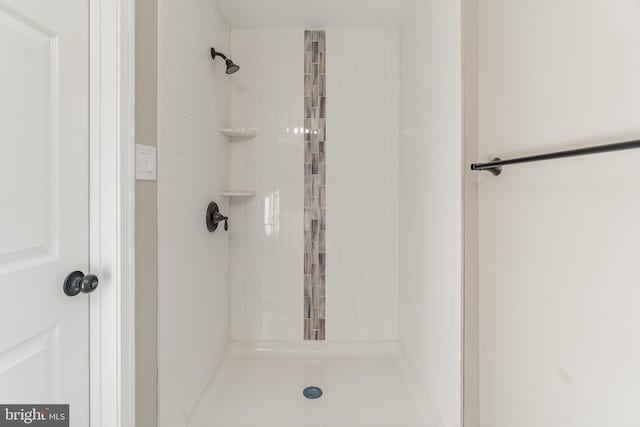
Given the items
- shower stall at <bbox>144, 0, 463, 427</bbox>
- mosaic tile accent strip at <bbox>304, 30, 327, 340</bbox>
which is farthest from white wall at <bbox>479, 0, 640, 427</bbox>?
mosaic tile accent strip at <bbox>304, 30, 327, 340</bbox>

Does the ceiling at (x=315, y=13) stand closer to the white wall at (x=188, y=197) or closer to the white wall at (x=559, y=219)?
the white wall at (x=188, y=197)

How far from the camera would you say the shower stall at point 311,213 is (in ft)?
4.92

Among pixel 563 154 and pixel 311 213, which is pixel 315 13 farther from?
pixel 563 154

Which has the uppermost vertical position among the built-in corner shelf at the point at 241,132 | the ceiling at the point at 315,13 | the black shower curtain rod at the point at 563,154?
the ceiling at the point at 315,13

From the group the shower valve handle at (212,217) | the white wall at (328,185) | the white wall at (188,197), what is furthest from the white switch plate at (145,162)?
the white wall at (328,185)

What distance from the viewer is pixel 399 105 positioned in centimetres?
212
